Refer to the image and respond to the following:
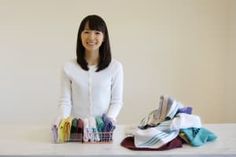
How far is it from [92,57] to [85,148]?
1.95ft

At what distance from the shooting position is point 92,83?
1.67 meters

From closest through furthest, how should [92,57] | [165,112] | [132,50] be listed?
[165,112]
[92,57]
[132,50]

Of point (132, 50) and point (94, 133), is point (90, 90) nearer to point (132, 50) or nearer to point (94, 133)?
point (94, 133)

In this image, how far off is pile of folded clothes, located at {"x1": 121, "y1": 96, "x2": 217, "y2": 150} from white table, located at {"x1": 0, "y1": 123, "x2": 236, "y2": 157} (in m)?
0.03

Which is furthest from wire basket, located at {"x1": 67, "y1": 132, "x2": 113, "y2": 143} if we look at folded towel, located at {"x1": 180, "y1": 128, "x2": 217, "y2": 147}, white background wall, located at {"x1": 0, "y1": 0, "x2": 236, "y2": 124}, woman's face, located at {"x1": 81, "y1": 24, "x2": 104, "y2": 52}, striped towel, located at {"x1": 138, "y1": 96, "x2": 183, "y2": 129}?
white background wall, located at {"x1": 0, "y1": 0, "x2": 236, "y2": 124}

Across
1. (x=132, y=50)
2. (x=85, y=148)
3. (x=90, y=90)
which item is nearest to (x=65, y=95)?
(x=90, y=90)

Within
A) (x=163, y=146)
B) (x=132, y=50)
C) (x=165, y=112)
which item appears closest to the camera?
(x=163, y=146)

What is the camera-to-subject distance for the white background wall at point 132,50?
Answer: 2.98 m

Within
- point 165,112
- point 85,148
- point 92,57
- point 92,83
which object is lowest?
point 85,148

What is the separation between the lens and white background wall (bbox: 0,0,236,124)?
9.79 ft

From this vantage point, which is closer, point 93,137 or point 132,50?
point 93,137

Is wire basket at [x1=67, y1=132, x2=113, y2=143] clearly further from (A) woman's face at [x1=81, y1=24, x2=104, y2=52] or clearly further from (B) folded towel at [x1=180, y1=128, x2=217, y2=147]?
(A) woman's face at [x1=81, y1=24, x2=104, y2=52]

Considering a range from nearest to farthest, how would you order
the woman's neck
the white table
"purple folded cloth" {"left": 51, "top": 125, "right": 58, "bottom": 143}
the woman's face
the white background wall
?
1. the white table
2. "purple folded cloth" {"left": 51, "top": 125, "right": 58, "bottom": 143}
3. the woman's face
4. the woman's neck
5. the white background wall

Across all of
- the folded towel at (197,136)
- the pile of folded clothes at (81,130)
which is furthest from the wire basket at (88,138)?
the folded towel at (197,136)
